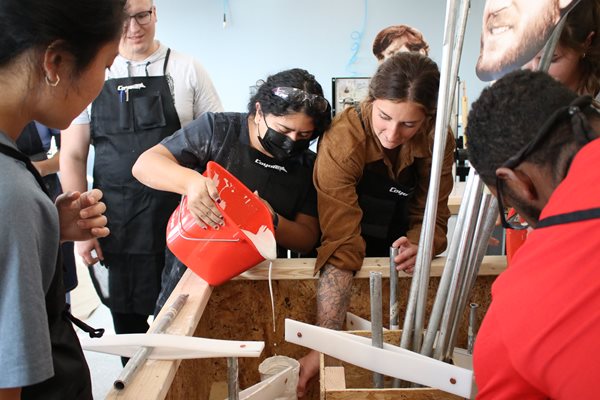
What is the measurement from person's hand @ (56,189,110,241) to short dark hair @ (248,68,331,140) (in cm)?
59

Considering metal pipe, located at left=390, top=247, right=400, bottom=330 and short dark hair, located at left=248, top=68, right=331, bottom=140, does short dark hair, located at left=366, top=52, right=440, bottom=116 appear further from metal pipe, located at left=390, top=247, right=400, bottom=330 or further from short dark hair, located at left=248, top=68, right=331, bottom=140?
metal pipe, located at left=390, top=247, right=400, bottom=330

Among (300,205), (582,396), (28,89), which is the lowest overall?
(300,205)

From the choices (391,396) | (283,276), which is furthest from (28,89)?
(283,276)

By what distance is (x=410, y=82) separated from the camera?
3.97ft

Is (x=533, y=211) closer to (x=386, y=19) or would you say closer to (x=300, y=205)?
(x=300, y=205)

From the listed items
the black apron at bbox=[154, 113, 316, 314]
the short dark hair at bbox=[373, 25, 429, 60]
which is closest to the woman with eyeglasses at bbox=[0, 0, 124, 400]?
the black apron at bbox=[154, 113, 316, 314]

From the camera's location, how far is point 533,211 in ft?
2.12

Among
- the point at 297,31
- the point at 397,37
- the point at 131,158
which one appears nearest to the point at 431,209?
the point at 131,158

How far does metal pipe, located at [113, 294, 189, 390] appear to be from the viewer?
0.78m

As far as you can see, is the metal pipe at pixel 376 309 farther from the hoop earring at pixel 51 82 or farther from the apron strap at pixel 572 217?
the hoop earring at pixel 51 82

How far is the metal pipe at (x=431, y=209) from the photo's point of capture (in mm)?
802

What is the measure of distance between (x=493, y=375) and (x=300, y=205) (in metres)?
0.84

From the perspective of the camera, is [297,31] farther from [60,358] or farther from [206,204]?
[60,358]

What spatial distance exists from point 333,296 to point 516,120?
2.34 ft
